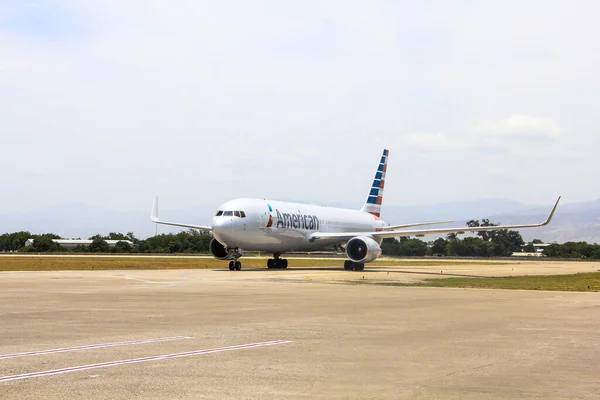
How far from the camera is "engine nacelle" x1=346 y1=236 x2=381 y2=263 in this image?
48.2m

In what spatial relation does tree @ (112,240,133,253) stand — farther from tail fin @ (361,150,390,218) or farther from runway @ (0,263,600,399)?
runway @ (0,263,600,399)

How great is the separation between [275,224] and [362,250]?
5.65 m

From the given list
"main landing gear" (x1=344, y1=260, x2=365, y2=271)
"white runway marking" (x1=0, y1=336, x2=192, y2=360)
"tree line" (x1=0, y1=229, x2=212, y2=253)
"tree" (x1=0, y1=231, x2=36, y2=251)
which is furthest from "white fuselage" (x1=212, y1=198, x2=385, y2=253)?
"tree" (x1=0, y1=231, x2=36, y2=251)

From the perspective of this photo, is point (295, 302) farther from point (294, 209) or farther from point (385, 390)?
point (294, 209)

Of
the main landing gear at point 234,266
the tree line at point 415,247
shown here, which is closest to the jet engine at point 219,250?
the main landing gear at point 234,266

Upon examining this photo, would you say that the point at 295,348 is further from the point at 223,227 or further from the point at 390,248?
the point at 390,248

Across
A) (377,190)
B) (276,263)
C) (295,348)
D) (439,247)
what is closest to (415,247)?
(439,247)

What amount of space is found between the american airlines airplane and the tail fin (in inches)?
229

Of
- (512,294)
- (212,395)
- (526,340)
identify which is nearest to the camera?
(212,395)

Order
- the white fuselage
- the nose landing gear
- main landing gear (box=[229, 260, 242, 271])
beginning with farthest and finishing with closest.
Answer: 1. the white fuselage
2. the nose landing gear
3. main landing gear (box=[229, 260, 242, 271])

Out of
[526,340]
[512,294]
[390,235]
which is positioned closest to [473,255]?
[390,235]

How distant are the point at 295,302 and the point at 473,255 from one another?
337 feet

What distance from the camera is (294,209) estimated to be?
51688 mm

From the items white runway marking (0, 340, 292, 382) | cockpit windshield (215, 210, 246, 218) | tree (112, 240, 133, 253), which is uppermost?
tree (112, 240, 133, 253)
